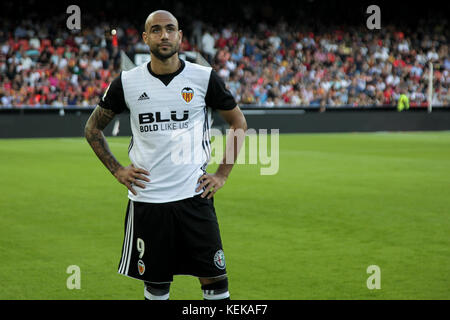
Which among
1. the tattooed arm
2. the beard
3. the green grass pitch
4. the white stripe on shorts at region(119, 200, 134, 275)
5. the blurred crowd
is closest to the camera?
the beard

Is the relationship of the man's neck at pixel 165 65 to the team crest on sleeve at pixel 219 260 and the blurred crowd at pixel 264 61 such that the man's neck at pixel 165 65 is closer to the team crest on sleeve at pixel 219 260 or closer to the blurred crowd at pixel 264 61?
the team crest on sleeve at pixel 219 260

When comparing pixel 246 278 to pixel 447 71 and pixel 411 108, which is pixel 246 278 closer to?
pixel 411 108

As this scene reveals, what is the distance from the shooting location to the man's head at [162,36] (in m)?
3.99

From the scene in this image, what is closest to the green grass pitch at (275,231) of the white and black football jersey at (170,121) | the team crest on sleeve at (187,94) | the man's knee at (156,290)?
the man's knee at (156,290)

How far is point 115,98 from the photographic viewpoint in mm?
4152

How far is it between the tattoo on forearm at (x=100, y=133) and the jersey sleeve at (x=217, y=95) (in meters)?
0.60

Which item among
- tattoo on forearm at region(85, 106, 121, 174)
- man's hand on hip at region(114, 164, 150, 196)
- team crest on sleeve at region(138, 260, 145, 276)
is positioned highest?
tattoo on forearm at region(85, 106, 121, 174)

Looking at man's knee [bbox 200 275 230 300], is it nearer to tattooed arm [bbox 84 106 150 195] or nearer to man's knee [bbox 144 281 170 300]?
man's knee [bbox 144 281 170 300]

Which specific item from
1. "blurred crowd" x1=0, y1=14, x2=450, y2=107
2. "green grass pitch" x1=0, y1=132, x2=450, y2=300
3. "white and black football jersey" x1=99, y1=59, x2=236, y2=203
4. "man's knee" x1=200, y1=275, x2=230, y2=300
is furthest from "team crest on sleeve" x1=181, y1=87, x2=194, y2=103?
"blurred crowd" x1=0, y1=14, x2=450, y2=107

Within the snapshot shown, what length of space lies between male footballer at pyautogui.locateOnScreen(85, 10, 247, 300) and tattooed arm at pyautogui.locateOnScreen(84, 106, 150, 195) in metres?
0.01

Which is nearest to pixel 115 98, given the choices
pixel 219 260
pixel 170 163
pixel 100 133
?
pixel 100 133

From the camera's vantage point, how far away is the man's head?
399 cm

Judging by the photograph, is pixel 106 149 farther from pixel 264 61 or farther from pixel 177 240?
pixel 264 61
